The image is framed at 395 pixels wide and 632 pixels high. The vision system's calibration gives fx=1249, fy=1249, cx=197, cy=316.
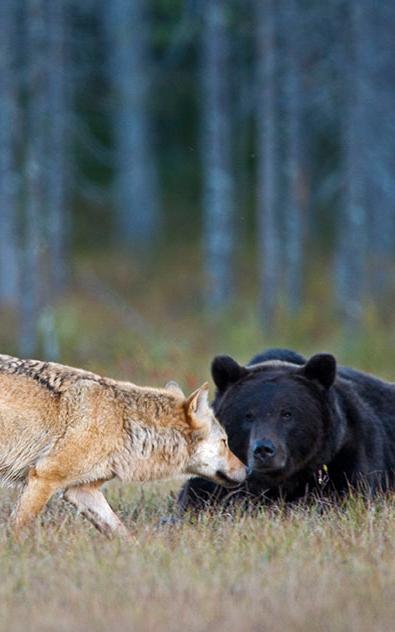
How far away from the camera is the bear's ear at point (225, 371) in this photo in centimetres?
857

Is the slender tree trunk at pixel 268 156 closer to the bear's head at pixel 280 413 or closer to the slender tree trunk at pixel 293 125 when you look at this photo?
A: the slender tree trunk at pixel 293 125

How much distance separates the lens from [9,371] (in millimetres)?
7617

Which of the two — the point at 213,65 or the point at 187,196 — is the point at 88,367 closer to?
the point at 213,65

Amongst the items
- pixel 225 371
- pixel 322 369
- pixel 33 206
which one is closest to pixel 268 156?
pixel 33 206

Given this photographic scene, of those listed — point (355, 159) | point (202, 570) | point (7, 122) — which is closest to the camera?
point (202, 570)

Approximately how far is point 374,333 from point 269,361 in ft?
40.5

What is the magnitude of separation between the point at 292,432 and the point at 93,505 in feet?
4.69

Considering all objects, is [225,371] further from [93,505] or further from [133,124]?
[133,124]

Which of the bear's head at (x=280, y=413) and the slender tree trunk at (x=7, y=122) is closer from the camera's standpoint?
the bear's head at (x=280, y=413)

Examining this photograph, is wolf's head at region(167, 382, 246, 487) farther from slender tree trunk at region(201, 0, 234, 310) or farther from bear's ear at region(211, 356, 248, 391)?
slender tree trunk at region(201, 0, 234, 310)

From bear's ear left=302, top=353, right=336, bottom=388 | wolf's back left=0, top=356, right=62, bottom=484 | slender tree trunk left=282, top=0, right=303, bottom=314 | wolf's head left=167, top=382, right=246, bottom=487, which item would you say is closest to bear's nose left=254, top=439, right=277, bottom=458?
wolf's head left=167, top=382, right=246, bottom=487

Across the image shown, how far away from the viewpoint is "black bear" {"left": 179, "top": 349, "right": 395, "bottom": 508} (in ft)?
27.1

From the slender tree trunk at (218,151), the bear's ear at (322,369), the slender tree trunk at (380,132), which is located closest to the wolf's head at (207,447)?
the bear's ear at (322,369)

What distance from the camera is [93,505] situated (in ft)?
25.5
